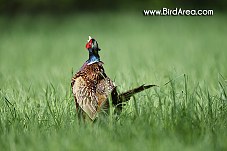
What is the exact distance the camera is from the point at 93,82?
359 centimetres

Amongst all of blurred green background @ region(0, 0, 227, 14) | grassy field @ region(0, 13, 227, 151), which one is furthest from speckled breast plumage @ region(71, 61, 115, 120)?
blurred green background @ region(0, 0, 227, 14)

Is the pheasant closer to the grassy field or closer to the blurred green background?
the grassy field

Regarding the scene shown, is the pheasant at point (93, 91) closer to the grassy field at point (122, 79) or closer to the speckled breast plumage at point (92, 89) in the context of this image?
the speckled breast plumage at point (92, 89)

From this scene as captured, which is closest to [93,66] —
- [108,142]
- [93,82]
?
[93,82]

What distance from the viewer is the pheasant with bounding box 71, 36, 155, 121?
11.5 ft

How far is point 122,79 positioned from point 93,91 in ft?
6.42

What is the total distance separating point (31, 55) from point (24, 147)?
6836mm

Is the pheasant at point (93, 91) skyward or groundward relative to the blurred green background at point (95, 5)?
groundward

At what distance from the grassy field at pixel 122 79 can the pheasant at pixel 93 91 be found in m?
0.15

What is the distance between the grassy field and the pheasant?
0.48 ft

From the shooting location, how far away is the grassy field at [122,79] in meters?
3.46

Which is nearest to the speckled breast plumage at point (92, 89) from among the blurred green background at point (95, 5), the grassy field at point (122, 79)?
the grassy field at point (122, 79)

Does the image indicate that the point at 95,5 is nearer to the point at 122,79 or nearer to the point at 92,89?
the point at 122,79

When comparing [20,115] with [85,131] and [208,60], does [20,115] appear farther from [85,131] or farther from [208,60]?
[208,60]
